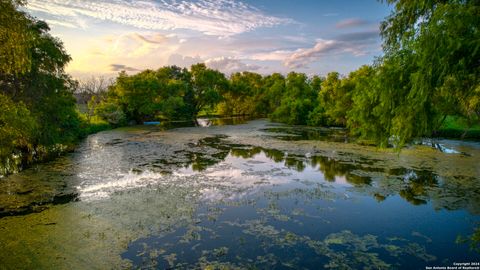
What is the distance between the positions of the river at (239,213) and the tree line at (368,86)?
235 cm

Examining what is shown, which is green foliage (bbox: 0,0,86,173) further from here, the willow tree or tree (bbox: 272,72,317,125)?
tree (bbox: 272,72,317,125)

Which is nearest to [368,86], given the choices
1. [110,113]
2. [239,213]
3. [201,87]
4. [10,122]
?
[239,213]

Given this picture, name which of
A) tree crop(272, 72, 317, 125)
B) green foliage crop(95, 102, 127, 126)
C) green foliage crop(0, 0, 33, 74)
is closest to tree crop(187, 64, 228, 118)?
tree crop(272, 72, 317, 125)

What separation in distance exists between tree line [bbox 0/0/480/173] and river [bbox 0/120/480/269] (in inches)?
92.4

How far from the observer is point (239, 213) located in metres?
9.63

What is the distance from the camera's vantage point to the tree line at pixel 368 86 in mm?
5531

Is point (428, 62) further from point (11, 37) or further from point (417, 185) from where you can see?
point (417, 185)

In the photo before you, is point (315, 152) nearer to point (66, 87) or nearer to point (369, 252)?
point (369, 252)

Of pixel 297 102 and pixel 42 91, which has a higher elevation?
pixel 42 91

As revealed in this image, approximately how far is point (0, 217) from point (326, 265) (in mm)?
9347

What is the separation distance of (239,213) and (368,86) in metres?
5.82

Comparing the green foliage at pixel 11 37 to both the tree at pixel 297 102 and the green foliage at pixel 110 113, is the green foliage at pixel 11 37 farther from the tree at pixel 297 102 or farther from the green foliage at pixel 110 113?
the tree at pixel 297 102

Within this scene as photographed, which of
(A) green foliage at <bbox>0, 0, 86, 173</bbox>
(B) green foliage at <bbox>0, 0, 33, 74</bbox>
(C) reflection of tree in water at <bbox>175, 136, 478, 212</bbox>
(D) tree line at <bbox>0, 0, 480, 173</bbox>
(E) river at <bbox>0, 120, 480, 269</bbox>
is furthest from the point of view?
(A) green foliage at <bbox>0, 0, 86, 173</bbox>

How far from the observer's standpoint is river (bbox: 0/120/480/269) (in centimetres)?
682
